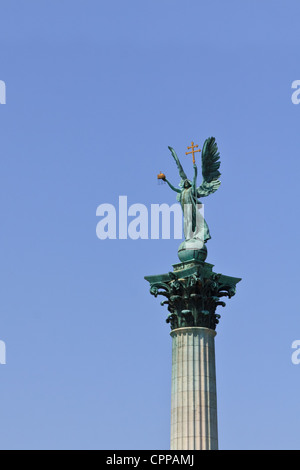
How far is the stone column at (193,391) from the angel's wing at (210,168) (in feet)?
25.9

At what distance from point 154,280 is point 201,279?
2.64 metres

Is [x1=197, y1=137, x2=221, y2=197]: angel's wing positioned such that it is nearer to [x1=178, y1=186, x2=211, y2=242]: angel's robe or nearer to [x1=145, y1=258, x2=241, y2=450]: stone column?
[x1=178, y1=186, x2=211, y2=242]: angel's robe

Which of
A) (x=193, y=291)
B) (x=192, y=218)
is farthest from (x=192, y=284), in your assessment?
(x=192, y=218)

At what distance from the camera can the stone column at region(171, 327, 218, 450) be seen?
4525cm

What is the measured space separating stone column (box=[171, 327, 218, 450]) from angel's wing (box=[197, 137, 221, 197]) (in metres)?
7.89

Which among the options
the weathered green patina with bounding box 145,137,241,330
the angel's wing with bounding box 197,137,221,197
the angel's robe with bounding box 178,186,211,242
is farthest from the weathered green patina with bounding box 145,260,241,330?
the angel's wing with bounding box 197,137,221,197

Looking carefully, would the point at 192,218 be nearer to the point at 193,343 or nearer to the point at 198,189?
the point at 198,189

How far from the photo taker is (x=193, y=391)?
4591cm

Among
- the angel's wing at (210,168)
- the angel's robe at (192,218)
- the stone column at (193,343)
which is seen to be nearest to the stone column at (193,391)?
the stone column at (193,343)

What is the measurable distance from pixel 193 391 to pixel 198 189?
11.0 meters

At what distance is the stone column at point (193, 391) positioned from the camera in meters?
45.2

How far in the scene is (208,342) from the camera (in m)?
47.2
